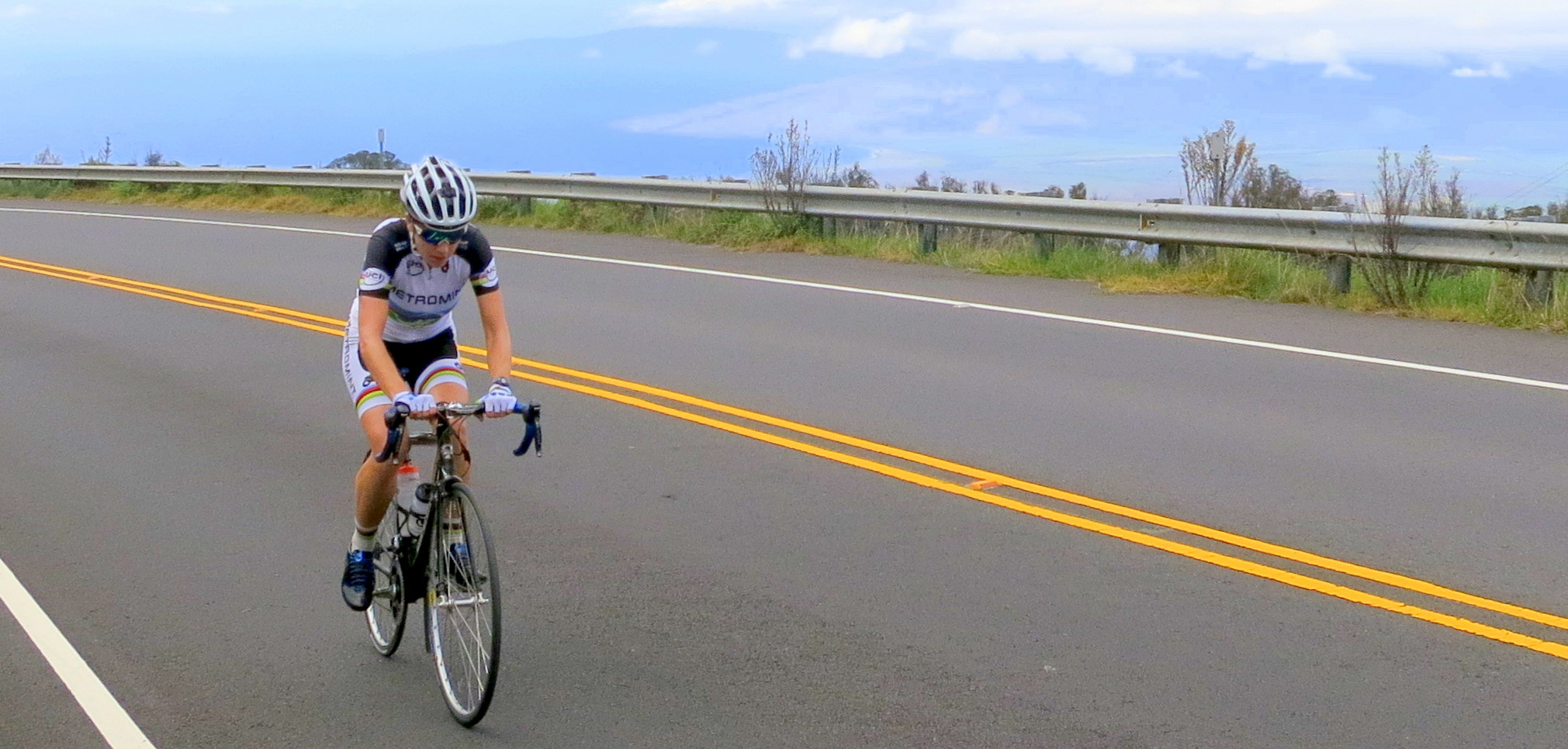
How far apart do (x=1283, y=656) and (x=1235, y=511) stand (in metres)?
1.85

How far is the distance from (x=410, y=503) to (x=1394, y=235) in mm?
10333

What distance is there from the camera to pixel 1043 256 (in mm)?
16688

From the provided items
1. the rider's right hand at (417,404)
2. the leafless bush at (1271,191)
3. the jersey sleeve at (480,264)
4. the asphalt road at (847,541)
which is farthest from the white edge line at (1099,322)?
the rider's right hand at (417,404)

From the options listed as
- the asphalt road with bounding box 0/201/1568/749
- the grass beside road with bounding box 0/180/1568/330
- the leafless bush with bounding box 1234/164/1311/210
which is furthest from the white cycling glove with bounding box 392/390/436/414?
the leafless bush with bounding box 1234/164/1311/210

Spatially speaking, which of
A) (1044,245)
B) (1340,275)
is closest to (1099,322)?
(1340,275)

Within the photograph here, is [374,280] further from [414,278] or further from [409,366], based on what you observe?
[409,366]

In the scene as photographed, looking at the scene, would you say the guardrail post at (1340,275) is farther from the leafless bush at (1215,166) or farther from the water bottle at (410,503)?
the water bottle at (410,503)

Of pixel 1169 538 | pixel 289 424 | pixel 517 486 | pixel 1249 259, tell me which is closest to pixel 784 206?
pixel 1249 259

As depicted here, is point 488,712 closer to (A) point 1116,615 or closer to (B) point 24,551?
(A) point 1116,615

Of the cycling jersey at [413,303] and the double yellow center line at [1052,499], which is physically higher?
the cycling jersey at [413,303]

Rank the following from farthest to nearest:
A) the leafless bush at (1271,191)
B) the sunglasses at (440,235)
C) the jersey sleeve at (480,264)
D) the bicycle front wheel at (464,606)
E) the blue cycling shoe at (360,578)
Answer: the leafless bush at (1271,191) → the blue cycling shoe at (360,578) → the jersey sleeve at (480,264) → the sunglasses at (440,235) → the bicycle front wheel at (464,606)

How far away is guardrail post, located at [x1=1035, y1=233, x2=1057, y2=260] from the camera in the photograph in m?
16.7

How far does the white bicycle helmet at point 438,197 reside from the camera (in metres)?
5.10

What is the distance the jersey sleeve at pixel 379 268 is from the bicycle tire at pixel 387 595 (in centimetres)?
81
